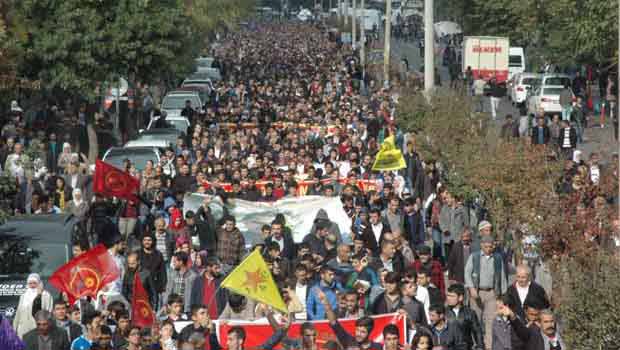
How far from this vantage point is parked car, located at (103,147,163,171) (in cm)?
2988

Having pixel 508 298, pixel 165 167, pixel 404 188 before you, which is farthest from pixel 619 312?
pixel 165 167

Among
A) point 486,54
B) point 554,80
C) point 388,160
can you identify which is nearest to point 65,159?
point 388,160

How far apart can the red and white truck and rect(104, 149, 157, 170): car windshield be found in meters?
26.7

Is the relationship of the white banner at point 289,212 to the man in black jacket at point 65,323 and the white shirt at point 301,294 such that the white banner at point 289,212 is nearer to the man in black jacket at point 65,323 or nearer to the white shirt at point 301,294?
the white shirt at point 301,294

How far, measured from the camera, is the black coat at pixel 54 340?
14.6m

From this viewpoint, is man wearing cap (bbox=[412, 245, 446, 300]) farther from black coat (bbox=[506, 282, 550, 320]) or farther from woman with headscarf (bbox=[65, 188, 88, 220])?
woman with headscarf (bbox=[65, 188, 88, 220])

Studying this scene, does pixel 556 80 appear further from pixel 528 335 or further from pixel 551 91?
pixel 528 335

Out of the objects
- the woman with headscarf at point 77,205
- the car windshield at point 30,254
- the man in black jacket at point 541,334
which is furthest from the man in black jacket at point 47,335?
the woman with headscarf at point 77,205

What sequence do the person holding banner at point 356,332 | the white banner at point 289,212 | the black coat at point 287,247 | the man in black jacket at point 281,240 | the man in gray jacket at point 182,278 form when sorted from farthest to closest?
the white banner at point 289,212 < the man in black jacket at point 281,240 < the black coat at point 287,247 < the man in gray jacket at point 182,278 < the person holding banner at point 356,332

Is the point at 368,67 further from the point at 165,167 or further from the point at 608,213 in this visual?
the point at 608,213

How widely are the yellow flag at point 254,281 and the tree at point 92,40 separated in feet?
68.1

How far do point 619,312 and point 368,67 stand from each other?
5539 centimetres

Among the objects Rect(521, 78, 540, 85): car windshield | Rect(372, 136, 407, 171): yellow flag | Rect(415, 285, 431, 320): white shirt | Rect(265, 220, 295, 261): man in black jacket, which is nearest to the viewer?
Rect(415, 285, 431, 320): white shirt

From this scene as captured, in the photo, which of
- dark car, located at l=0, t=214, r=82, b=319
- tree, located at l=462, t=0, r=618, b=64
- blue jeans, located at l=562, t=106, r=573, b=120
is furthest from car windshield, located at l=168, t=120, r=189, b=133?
dark car, located at l=0, t=214, r=82, b=319
